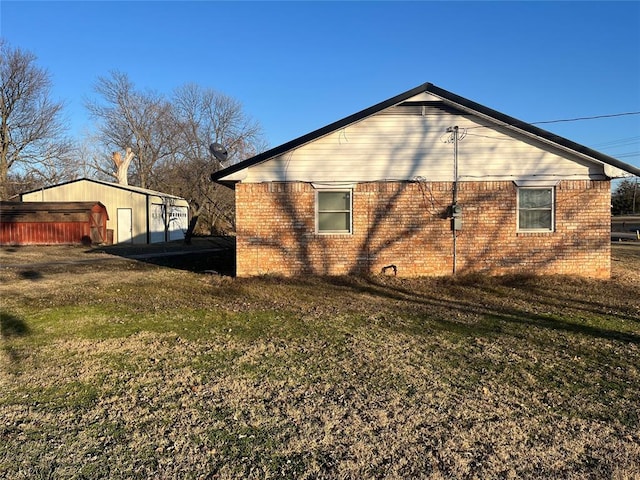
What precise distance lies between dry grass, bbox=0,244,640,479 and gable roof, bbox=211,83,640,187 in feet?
13.4

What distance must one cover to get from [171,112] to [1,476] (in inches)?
1957

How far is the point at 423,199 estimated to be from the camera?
11680 millimetres

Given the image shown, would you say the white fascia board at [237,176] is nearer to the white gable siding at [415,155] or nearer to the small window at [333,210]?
the white gable siding at [415,155]

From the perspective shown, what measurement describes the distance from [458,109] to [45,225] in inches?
957

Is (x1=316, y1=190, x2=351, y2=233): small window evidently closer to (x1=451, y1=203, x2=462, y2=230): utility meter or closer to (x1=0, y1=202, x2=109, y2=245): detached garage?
(x1=451, y1=203, x2=462, y2=230): utility meter

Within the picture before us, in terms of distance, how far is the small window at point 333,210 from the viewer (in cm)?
1185

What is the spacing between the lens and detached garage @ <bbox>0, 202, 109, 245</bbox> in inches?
1048

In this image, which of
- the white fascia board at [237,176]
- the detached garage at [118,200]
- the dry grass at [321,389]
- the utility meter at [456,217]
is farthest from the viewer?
the detached garage at [118,200]

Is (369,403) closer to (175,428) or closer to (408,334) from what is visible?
(175,428)

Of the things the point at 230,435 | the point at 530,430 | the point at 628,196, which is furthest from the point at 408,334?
the point at 628,196

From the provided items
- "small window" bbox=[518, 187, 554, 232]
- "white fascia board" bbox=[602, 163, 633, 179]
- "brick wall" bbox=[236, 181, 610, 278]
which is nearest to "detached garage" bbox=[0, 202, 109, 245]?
"brick wall" bbox=[236, 181, 610, 278]

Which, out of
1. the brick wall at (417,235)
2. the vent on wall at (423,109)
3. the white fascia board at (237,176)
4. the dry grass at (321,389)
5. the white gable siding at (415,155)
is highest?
the vent on wall at (423,109)

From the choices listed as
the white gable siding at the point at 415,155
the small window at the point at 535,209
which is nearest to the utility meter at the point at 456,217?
the white gable siding at the point at 415,155

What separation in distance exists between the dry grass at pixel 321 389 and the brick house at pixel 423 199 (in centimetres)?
293
